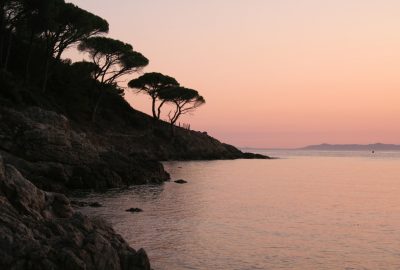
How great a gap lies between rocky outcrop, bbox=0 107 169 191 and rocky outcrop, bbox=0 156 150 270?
16139 mm

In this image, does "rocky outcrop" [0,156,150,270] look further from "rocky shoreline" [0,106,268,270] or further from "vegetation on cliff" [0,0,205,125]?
"vegetation on cliff" [0,0,205,125]

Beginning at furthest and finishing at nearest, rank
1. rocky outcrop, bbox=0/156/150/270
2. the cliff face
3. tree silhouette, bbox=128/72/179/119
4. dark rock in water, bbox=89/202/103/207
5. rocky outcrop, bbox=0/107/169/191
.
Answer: tree silhouette, bbox=128/72/179/119 → the cliff face → rocky outcrop, bbox=0/107/169/191 → dark rock in water, bbox=89/202/103/207 → rocky outcrop, bbox=0/156/150/270

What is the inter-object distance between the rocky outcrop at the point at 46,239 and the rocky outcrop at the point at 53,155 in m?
16.1

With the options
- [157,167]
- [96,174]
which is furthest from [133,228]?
[157,167]

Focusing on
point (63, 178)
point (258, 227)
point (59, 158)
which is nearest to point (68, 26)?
point (59, 158)

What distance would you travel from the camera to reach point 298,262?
16125mm

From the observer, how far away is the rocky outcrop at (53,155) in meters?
34.2

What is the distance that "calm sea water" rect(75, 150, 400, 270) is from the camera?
1647cm

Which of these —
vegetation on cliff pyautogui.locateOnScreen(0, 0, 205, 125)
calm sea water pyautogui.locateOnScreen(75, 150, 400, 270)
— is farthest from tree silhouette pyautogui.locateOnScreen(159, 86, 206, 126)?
calm sea water pyautogui.locateOnScreen(75, 150, 400, 270)

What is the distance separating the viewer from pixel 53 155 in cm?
3741

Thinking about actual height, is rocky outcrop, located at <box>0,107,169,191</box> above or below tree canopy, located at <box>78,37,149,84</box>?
below

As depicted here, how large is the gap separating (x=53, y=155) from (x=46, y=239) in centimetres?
2621

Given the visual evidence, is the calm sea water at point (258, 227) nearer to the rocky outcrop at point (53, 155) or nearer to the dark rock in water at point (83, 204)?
the dark rock in water at point (83, 204)

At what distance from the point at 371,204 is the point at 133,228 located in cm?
1889
